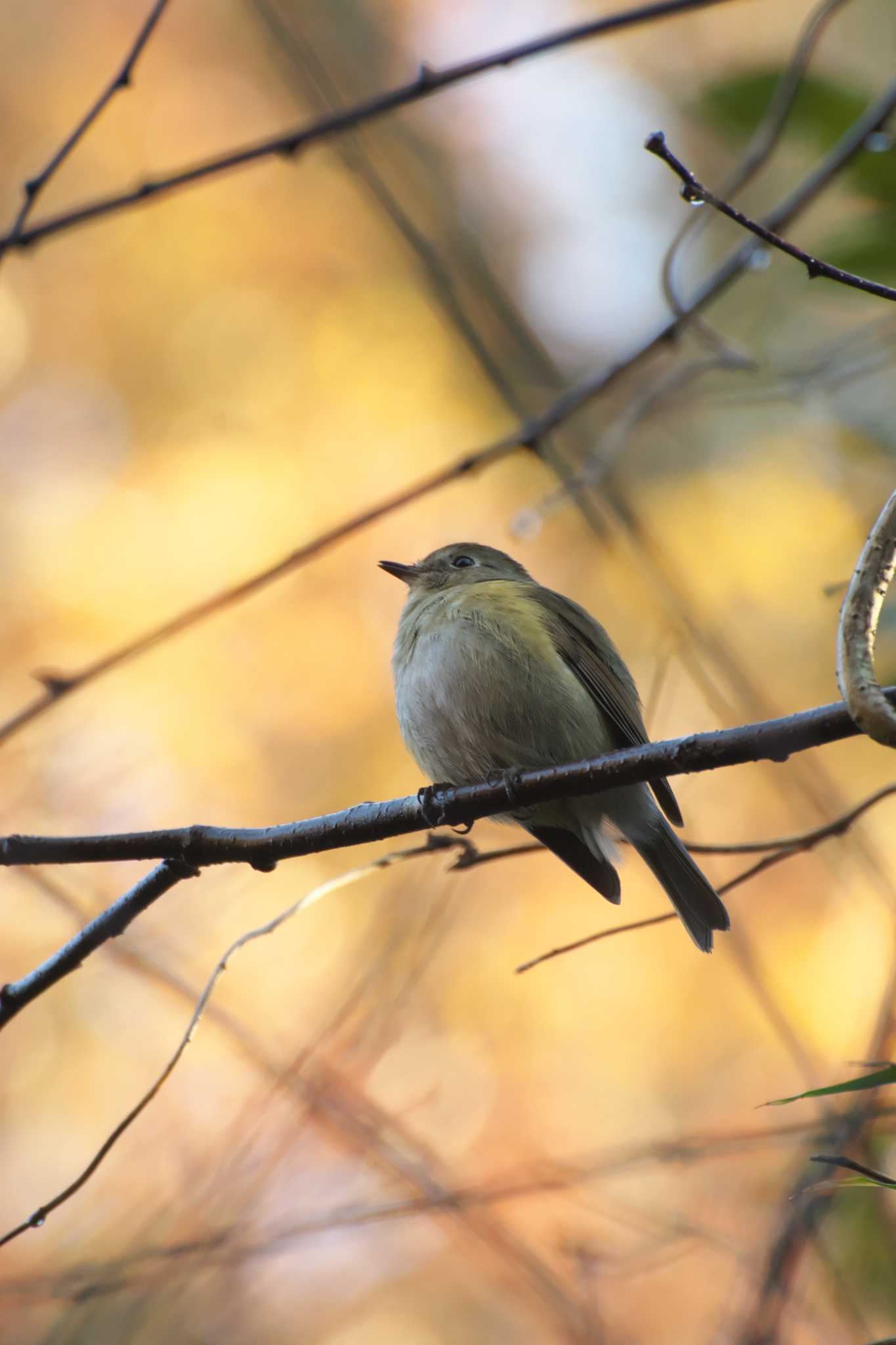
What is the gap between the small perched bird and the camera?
12.4ft

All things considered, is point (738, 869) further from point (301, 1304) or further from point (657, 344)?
point (657, 344)

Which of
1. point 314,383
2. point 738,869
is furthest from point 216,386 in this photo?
point 738,869

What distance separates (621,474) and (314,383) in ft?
7.28

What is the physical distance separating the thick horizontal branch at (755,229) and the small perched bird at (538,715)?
1.80 metres

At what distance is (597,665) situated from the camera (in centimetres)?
408

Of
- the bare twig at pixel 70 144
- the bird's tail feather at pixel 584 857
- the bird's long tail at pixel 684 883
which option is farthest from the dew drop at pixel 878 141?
the bird's tail feather at pixel 584 857

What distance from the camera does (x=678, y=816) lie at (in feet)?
11.8

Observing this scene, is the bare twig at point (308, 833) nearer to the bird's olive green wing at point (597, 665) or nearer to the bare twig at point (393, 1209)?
the bird's olive green wing at point (597, 665)

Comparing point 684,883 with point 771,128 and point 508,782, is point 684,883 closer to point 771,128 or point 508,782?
point 508,782

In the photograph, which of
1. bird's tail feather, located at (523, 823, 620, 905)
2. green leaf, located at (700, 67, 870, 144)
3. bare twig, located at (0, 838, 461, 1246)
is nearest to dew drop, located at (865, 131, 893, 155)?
green leaf, located at (700, 67, 870, 144)

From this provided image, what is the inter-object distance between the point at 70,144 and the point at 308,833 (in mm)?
1670

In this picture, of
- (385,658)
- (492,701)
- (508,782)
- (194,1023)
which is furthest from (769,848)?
(385,658)

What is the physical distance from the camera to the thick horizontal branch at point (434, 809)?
2.21 metres

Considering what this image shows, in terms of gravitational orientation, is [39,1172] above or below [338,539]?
below
